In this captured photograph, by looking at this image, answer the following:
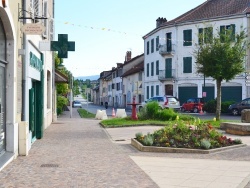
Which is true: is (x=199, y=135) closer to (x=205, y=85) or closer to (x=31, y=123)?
(x=31, y=123)

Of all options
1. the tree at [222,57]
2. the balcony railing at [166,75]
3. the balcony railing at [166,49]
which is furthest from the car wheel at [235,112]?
the balcony railing at [166,49]

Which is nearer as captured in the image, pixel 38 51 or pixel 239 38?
pixel 38 51

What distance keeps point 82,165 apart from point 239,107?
27172 millimetres

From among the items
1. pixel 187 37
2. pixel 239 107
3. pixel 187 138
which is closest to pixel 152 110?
pixel 187 138

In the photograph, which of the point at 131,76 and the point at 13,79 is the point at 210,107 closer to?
the point at 131,76

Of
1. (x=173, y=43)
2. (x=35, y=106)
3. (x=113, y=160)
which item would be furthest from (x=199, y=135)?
(x=173, y=43)

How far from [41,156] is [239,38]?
15.4 meters

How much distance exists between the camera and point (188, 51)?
151 ft

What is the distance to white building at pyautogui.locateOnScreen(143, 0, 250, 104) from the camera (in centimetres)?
4197

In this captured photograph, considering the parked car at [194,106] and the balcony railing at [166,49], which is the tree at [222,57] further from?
the balcony railing at [166,49]

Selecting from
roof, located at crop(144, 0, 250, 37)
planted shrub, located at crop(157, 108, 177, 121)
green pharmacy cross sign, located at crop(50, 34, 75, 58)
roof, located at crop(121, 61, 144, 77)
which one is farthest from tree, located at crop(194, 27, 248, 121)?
roof, located at crop(121, 61, 144, 77)

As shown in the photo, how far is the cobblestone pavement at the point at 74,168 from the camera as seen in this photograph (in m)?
7.49

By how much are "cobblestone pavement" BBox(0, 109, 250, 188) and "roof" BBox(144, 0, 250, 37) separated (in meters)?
32.1

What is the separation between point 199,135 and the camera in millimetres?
12859
